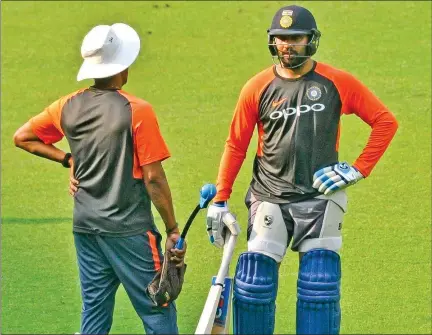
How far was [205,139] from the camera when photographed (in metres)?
10.4

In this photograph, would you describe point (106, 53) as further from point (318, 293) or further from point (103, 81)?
point (318, 293)

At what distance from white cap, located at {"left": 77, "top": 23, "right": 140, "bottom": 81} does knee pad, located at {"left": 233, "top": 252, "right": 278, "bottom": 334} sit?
1194 mm

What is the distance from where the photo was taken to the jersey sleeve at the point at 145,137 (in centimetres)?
626

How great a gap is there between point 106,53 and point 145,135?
1.66 ft

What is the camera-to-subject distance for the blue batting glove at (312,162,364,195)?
6547mm

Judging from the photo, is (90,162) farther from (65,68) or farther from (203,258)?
(65,68)

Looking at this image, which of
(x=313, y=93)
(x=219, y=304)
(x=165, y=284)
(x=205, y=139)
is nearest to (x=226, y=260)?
(x=219, y=304)

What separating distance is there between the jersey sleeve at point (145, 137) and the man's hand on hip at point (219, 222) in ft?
1.93

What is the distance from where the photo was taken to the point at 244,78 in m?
11.4

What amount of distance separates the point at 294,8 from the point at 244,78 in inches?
190

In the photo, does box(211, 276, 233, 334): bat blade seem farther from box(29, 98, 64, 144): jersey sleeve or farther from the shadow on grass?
the shadow on grass

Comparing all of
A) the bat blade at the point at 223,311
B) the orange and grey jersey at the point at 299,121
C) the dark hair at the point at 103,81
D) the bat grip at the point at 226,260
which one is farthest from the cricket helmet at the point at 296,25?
the bat blade at the point at 223,311

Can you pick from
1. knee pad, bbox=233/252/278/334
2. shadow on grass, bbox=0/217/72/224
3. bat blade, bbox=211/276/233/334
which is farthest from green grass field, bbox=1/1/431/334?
bat blade, bbox=211/276/233/334

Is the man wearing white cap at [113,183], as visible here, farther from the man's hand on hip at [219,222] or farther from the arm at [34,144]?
the man's hand on hip at [219,222]
